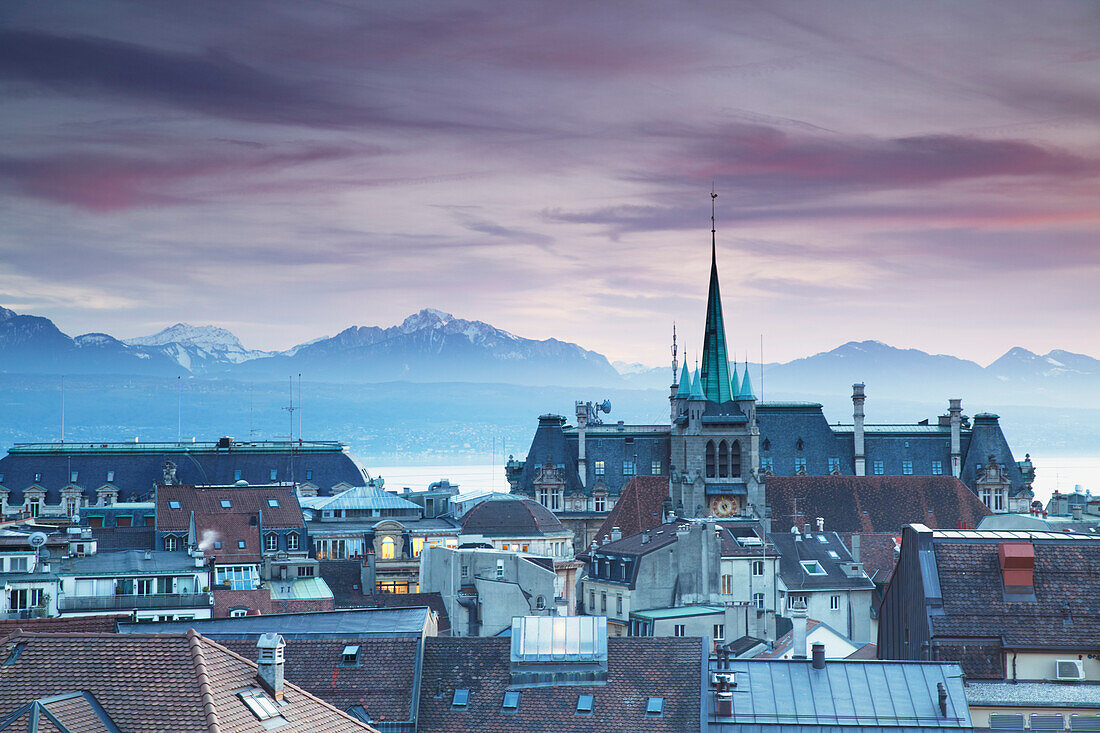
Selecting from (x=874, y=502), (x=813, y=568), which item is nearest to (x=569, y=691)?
(x=813, y=568)

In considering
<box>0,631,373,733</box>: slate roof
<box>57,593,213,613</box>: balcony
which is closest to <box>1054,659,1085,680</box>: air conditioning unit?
<box>0,631,373,733</box>: slate roof

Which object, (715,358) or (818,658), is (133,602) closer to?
(818,658)

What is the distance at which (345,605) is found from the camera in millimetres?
101375

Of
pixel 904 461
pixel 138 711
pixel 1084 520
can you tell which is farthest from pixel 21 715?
pixel 904 461

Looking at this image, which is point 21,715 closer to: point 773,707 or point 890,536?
point 773,707

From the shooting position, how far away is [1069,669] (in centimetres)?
5509

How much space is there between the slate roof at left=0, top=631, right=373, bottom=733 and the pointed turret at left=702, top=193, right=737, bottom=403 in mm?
119982

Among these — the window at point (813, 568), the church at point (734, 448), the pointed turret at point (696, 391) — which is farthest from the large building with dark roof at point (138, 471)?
the window at point (813, 568)

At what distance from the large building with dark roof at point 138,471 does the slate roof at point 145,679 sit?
10494 cm

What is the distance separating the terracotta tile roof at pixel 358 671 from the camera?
55.7m

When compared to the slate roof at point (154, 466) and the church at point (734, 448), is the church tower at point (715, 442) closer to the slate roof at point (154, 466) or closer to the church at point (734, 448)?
the church at point (734, 448)

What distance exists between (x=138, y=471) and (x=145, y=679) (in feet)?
376

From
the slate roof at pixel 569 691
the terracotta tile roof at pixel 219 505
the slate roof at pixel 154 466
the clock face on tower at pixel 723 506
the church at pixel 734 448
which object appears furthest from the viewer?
the church at pixel 734 448

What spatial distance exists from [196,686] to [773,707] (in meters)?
21.2
